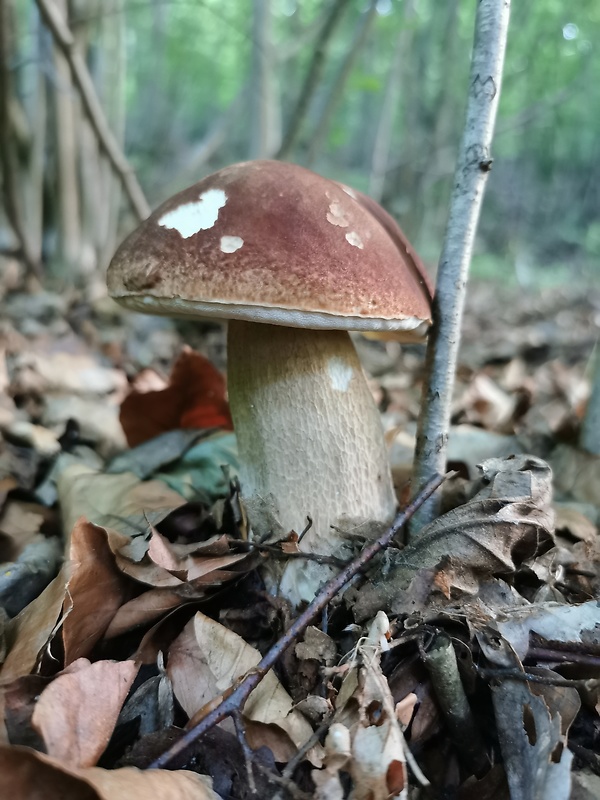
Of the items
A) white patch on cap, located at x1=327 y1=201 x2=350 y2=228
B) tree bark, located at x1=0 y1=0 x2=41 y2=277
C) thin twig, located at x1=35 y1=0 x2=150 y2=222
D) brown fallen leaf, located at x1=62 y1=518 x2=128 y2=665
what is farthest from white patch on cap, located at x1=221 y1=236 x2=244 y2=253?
tree bark, located at x1=0 y1=0 x2=41 y2=277

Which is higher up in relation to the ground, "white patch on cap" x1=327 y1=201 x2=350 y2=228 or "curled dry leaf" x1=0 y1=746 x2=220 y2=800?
"white patch on cap" x1=327 y1=201 x2=350 y2=228

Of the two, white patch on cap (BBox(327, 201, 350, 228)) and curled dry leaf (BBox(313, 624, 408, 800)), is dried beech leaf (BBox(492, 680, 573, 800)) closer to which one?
curled dry leaf (BBox(313, 624, 408, 800))

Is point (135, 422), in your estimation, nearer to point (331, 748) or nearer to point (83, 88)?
point (331, 748)

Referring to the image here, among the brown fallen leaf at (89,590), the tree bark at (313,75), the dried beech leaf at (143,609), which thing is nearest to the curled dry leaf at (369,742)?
the dried beech leaf at (143,609)

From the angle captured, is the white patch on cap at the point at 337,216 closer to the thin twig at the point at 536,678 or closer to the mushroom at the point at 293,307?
the mushroom at the point at 293,307

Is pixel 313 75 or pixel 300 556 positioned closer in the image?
pixel 300 556

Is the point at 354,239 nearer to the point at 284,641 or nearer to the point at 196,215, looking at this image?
the point at 196,215

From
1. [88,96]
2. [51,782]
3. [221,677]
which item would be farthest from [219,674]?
[88,96]
